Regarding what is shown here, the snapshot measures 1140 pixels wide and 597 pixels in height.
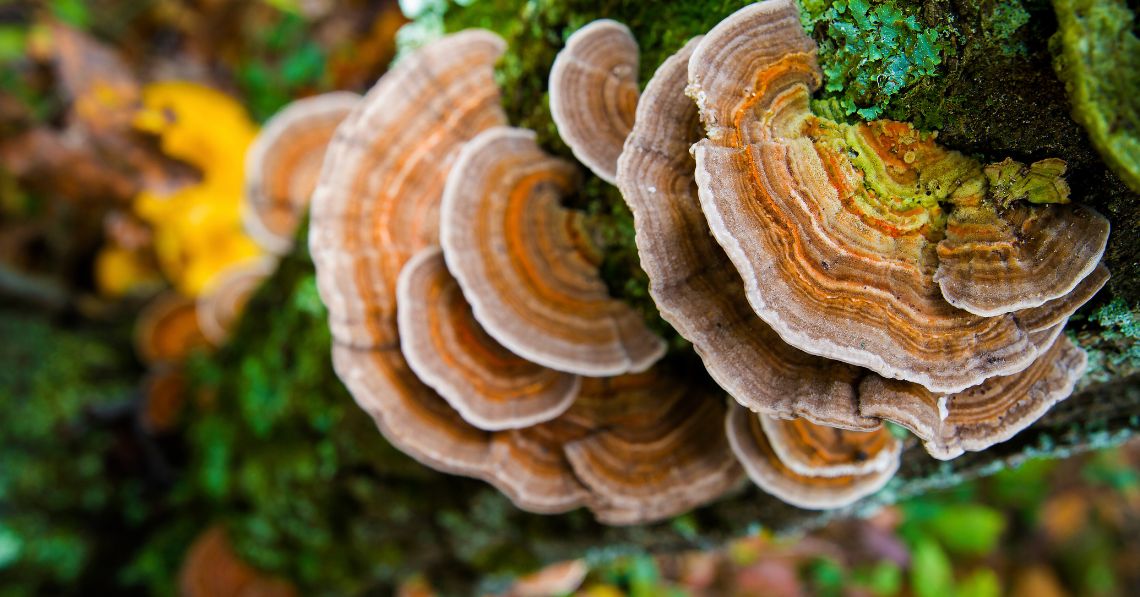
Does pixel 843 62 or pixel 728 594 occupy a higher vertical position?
pixel 843 62

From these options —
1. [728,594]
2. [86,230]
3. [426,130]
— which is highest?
[86,230]

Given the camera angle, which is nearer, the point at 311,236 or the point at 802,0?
the point at 802,0

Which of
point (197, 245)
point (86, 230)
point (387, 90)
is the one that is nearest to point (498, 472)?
point (387, 90)

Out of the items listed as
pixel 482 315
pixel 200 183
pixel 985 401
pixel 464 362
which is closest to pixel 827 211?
pixel 985 401

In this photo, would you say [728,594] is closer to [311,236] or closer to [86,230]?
[311,236]

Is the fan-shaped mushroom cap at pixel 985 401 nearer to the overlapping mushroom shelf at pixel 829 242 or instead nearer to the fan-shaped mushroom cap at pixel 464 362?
the overlapping mushroom shelf at pixel 829 242

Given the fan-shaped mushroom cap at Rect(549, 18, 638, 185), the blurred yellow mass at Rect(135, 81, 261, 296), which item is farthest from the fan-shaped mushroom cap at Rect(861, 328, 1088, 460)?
the blurred yellow mass at Rect(135, 81, 261, 296)

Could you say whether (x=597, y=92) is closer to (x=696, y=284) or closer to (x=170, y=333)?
(x=696, y=284)
